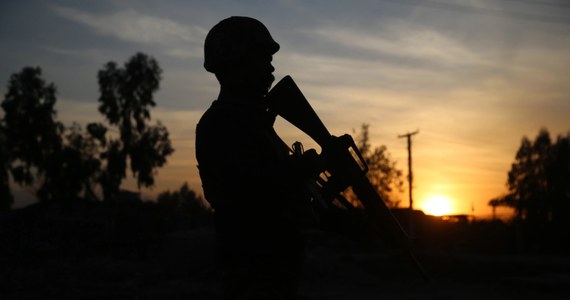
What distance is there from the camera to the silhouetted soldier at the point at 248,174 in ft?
8.62

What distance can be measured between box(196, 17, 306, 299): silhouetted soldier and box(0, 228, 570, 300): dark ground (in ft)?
42.2

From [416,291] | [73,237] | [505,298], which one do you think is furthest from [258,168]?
[73,237]

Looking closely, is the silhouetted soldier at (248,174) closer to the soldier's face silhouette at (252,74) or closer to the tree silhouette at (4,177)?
the soldier's face silhouette at (252,74)

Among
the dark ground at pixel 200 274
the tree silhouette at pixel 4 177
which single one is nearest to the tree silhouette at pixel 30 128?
the tree silhouette at pixel 4 177

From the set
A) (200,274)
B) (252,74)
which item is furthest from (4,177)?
(252,74)

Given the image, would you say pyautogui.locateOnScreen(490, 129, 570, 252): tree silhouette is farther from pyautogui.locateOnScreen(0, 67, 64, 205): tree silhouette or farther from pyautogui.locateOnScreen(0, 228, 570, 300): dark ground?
pyautogui.locateOnScreen(0, 67, 64, 205): tree silhouette

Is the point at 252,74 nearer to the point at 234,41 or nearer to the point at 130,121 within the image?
the point at 234,41

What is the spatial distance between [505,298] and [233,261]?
13.6m

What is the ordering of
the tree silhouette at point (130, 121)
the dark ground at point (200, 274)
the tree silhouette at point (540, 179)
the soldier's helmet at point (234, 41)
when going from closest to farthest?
the soldier's helmet at point (234, 41) < the dark ground at point (200, 274) < the tree silhouette at point (130, 121) < the tree silhouette at point (540, 179)

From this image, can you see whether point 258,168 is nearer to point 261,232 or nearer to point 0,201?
point 261,232

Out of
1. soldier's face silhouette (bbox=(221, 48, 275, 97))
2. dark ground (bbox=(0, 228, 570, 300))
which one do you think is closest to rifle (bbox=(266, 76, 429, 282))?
soldier's face silhouette (bbox=(221, 48, 275, 97))

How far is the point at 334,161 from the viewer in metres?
2.90

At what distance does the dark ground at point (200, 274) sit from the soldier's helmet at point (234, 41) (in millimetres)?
12977

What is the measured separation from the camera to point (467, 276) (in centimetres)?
2025
